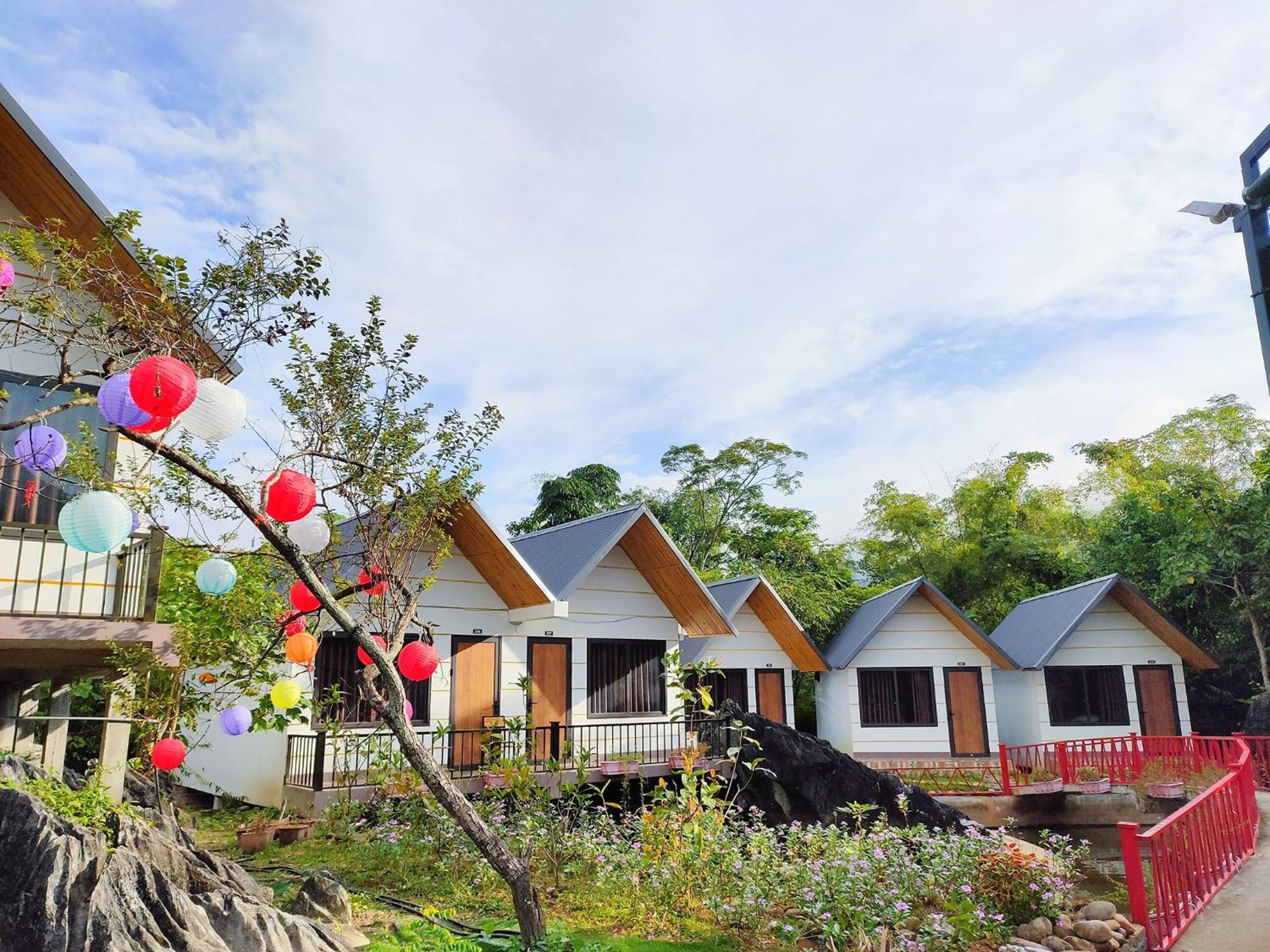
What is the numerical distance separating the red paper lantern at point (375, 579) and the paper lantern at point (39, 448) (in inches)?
94.2

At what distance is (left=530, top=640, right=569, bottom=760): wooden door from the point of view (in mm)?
14266

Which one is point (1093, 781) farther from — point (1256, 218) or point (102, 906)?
point (102, 906)

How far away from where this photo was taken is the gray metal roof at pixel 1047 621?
18.5 metres

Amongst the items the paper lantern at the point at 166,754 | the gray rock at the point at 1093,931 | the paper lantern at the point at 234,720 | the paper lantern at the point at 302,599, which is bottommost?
the gray rock at the point at 1093,931

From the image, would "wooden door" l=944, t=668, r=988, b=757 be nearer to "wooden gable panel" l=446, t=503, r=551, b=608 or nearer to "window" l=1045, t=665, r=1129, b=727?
"window" l=1045, t=665, r=1129, b=727

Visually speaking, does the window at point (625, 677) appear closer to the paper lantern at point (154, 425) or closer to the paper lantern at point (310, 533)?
the paper lantern at point (310, 533)

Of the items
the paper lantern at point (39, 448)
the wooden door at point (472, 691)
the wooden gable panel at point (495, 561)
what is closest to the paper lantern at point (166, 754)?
the paper lantern at point (39, 448)

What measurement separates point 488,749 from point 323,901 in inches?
110

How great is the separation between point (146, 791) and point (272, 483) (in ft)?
23.1

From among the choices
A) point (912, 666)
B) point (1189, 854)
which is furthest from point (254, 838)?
point (912, 666)

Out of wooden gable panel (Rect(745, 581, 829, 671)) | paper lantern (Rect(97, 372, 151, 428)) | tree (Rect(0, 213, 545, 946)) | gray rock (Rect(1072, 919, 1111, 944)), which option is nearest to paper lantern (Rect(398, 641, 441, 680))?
tree (Rect(0, 213, 545, 946))

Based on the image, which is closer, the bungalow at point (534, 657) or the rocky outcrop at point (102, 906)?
the rocky outcrop at point (102, 906)

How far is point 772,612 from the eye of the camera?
61.8ft

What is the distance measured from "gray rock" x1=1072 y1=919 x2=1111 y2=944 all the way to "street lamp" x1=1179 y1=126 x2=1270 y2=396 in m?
6.33
